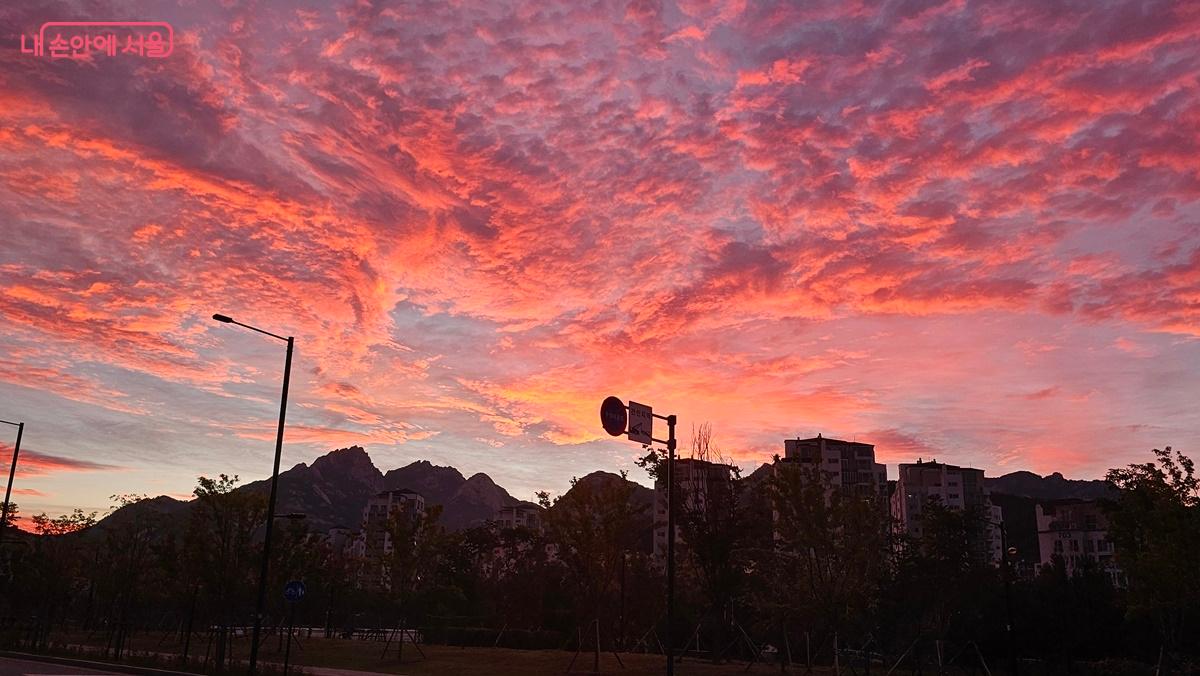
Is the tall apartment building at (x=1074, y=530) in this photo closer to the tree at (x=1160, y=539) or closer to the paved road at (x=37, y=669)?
the tree at (x=1160, y=539)

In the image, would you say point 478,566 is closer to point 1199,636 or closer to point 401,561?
point 401,561

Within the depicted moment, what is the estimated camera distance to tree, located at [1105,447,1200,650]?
112 feet

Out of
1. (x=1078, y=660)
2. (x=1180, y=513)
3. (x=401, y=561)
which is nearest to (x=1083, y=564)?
(x=1078, y=660)

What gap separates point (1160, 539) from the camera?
3556 centimetres

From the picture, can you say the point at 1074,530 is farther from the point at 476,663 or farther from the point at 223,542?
the point at 223,542

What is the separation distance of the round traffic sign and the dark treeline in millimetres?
21830

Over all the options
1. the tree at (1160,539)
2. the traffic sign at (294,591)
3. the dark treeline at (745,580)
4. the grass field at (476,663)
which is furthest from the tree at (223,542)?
the tree at (1160,539)

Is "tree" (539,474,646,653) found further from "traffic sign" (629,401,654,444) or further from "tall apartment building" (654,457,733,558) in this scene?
"traffic sign" (629,401,654,444)

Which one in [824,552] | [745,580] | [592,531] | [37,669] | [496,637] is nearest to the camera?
[37,669]

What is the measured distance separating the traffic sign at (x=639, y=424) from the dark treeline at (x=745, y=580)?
2103 cm

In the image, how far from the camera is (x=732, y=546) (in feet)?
176

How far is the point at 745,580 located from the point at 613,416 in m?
38.1

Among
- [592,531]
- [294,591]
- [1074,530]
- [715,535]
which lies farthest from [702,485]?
[1074,530]

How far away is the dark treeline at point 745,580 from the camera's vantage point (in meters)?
38.4
